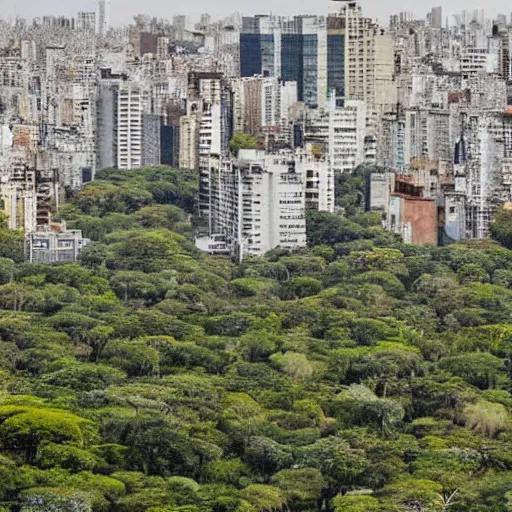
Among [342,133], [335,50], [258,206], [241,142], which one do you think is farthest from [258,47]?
[258,206]

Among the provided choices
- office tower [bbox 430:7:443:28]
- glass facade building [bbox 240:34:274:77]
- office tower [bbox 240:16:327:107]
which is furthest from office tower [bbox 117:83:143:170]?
office tower [bbox 430:7:443:28]

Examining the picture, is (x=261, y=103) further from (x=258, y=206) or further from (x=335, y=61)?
(x=258, y=206)

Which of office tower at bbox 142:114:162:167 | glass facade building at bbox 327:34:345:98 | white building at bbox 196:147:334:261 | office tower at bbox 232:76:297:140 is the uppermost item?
glass facade building at bbox 327:34:345:98

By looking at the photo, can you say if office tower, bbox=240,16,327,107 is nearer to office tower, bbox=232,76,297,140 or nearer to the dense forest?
office tower, bbox=232,76,297,140

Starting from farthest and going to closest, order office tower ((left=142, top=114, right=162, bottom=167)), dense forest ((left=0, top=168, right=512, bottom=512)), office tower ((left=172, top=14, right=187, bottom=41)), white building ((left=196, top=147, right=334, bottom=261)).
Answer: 1. office tower ((left=172, top=14, right=187, bottom=41))
2. office tower ((left=142, top=114, right=162, bottom=167))
3. white building ((left=196, top=147, right=334, bottom=261))
4. dense forest ((left=0, top=168, right=512, bottom=512))

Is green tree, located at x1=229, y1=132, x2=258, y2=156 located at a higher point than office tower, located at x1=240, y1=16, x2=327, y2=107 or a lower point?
lower

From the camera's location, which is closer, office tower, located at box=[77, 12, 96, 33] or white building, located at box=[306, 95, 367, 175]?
white building, located at box=[306, 95, 367, 175]
